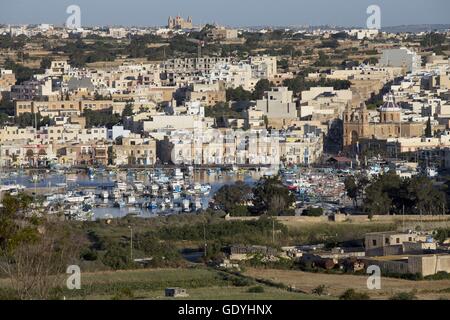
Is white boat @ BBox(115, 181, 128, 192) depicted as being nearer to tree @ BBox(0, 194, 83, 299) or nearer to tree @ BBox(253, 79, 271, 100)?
tree @ BBox(253, 79, 271, 100)

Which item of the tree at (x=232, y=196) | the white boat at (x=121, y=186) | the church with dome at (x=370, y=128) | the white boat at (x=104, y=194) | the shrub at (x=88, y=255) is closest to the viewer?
the shrub at (x=88, y=255)

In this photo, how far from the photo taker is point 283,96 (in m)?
36.3

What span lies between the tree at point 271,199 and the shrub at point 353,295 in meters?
8.31

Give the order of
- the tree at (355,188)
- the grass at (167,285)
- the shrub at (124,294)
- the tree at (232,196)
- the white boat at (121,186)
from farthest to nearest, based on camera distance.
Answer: the white boat at (121,186) → the tree at (355,188) → the tree at (232,196) → the grass at (167,285) → the shrub at (124,294)

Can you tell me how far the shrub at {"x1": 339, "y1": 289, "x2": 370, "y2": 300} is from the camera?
12.7 m

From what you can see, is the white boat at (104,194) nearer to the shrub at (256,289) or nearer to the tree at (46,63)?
the shrub at (256,289)

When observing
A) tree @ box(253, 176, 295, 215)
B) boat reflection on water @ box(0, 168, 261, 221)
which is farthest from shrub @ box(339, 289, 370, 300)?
tree @ box(253, 176, 295, 215)

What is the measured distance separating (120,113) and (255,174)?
8.70m

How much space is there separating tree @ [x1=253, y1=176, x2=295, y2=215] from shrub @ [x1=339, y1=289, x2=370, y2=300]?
327 inches

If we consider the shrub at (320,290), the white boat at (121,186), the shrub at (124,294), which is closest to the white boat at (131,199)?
the white boat at (121,186)

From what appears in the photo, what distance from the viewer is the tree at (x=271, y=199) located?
22.0 meters

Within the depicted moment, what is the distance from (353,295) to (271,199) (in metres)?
9.29
